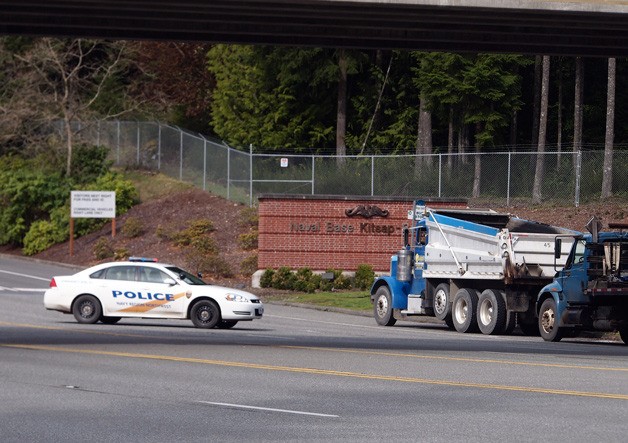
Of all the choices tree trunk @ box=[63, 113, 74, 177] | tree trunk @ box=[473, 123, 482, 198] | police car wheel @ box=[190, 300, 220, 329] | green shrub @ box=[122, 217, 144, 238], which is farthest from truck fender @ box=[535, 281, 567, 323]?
tree trunk @ box=[63, 113, 74, 177]

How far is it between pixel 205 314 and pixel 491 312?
637 cm

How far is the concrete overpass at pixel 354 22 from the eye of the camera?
62.7 ft

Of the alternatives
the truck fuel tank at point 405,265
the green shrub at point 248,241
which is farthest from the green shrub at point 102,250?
the truck fuel tank at point 405,265

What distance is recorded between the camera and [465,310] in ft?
93.3

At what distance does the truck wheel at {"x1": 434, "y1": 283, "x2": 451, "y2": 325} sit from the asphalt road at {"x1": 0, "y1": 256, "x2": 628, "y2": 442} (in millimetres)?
3513

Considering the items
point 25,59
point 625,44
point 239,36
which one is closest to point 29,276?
point 25,59

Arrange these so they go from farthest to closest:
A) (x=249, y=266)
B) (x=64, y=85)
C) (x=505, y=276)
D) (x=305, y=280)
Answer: (x=64, y=85) → (x=249, y=266) → (x=305, y=280) → (x=505, y=276)

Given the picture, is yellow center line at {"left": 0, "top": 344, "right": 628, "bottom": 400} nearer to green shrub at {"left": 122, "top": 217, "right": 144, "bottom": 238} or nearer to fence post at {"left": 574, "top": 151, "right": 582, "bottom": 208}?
fence post at {"left": 574, "top": 151, "right": 582, "bottom": 208}

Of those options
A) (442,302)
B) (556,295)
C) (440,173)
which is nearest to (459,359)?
(556,295)

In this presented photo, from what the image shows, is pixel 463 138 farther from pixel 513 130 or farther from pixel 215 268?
pixel 215 268

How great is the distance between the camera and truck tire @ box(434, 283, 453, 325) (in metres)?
29.1

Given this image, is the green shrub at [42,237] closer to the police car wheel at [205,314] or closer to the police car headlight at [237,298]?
the police car wheel at [205,314]

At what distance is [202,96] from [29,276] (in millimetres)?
24029

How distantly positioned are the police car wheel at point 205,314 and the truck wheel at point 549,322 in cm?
695
